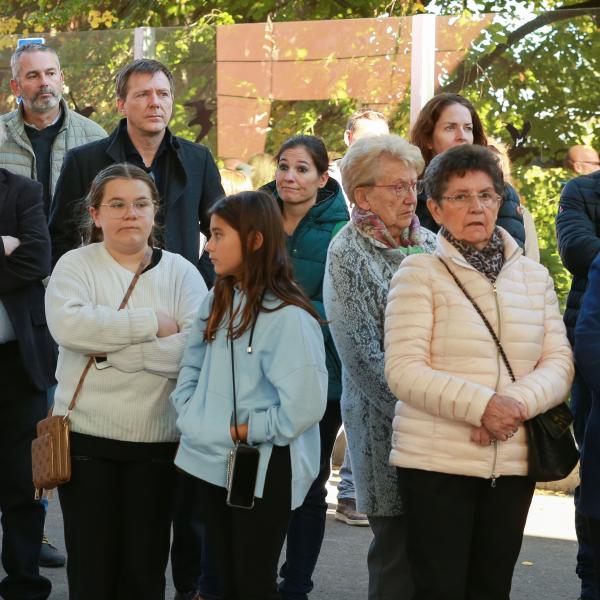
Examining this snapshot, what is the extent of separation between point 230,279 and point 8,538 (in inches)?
67.5

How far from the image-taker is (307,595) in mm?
5398

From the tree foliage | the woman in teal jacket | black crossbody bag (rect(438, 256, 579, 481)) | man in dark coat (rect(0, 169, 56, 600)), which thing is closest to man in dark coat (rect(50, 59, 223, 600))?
man in dark coat (rect(0, 169, 56, 600))

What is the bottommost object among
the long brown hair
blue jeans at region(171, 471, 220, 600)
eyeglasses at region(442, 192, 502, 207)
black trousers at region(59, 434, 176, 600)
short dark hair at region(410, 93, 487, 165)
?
blue jeans at region(171, 471, 220, 600)

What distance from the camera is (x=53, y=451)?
426cm

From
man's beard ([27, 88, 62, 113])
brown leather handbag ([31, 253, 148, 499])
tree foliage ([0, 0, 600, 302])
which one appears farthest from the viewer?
tree foliage ([0, 0, 600, 302])

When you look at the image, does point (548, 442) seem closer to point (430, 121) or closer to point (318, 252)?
point (318, 252)

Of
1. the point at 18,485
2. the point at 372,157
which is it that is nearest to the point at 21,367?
the point at 18,485

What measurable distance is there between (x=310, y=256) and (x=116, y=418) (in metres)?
1.28

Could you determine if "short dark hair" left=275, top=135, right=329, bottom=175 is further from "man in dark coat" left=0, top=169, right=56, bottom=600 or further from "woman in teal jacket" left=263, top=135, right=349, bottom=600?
"man in dark coat" left=0, top=169, right=56, bottom=600

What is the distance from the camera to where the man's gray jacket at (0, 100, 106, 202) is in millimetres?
6164

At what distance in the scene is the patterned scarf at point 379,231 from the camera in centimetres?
450

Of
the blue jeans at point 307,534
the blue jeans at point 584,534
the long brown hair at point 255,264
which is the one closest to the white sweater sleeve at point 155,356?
the long brown hair at point 255,264

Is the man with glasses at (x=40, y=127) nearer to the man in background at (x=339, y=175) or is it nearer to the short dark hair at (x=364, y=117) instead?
the man in background at (x=339, y=175)

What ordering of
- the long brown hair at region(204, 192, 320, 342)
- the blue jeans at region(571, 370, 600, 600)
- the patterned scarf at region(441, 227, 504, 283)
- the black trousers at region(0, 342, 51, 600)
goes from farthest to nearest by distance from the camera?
the black trousers at region(0, 342, 51, 600), the blue jeans at region(571, 370, 600, 600), the long brown hair at region(204, 192, 320, 342), the patterned scarf at region(441, 227, 504, 283)
